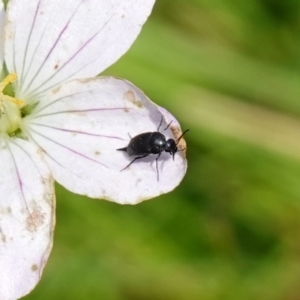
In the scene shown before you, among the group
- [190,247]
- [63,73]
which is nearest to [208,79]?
[190,247]

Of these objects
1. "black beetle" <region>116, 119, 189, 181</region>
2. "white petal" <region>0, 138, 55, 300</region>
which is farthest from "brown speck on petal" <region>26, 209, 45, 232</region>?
"black beetle" <region>116, 119, 189, 181</region>

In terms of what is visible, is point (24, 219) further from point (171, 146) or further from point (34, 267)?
Result: point (171, 146)

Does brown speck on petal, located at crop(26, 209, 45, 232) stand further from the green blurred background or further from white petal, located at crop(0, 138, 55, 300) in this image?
the green blurred background

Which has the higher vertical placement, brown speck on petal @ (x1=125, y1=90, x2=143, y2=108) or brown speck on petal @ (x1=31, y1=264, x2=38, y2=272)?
brown speck on petal @ (x1=125, y1=90, x2=143, y2=108)

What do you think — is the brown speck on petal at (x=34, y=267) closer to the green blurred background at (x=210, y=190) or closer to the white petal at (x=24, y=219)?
the white petal at (x=24, y=219)

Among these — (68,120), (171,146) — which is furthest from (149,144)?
(68,120)

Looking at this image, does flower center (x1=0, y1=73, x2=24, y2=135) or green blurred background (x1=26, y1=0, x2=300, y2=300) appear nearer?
flower center (x1=0, y1=73, x2=24, y2=135)
